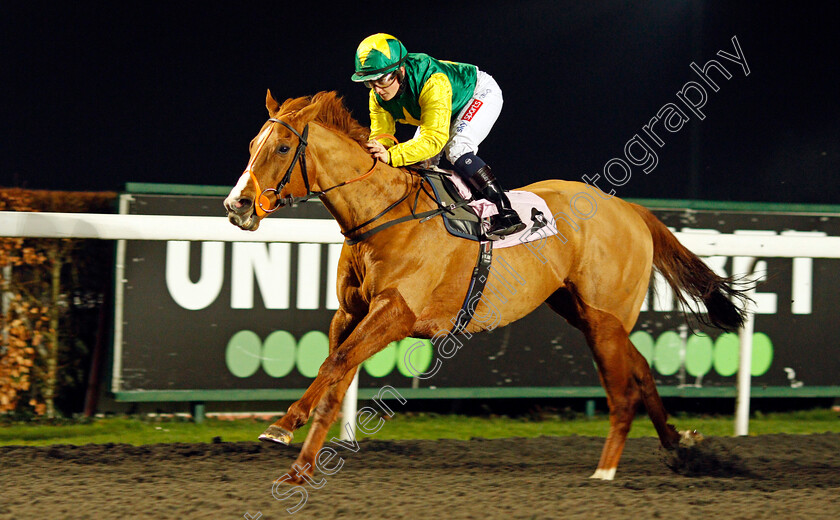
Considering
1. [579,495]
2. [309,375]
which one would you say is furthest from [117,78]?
[579,495]

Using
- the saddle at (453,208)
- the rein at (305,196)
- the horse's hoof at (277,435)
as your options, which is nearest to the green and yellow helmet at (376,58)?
the rein at (305,196)

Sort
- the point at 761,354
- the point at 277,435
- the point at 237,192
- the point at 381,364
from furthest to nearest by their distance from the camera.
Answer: the point at 761,354 < the point at 381,364 < the point at 237,192 < the point at 277,435

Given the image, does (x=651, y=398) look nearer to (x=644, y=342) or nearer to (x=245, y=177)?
(x=644, y=342)

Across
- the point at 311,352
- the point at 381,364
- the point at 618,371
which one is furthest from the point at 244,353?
the point at 618,371

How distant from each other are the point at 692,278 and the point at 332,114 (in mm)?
1861

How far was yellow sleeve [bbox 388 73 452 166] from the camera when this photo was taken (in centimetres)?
319

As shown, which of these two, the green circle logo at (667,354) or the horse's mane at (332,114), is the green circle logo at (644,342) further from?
the horse's mane at (332,114)

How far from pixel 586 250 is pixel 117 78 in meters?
3.57

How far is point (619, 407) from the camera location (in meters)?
3.66

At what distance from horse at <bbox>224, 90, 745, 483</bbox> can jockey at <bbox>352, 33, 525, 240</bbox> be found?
5.5 inches

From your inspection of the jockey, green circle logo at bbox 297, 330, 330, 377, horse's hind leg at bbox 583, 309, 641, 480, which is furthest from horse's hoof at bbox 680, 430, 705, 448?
green circle logo at bbox 297, 330, 330, 377

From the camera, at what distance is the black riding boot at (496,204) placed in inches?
135

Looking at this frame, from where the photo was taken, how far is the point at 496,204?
3459 millimetres

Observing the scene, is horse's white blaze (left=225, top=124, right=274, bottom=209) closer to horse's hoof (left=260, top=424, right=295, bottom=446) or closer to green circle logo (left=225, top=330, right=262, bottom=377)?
horse's hoof (left=260, top=424, right=295, bottom=446)
